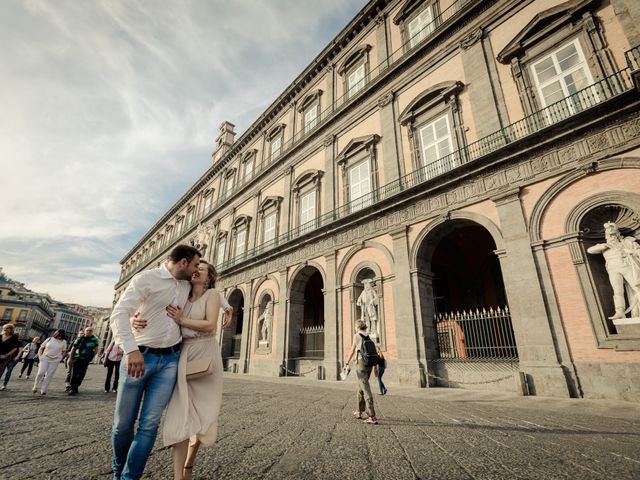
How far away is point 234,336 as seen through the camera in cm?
1858

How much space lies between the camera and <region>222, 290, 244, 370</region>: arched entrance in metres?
17.5

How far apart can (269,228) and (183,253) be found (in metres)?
15.6

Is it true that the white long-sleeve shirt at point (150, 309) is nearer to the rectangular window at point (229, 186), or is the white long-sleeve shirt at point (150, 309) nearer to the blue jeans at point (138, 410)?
the blue jeans at point (138, 410)

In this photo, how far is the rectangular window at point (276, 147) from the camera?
63.5ft

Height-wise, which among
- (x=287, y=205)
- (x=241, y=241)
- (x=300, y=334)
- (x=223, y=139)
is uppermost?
(x=223, y=139)

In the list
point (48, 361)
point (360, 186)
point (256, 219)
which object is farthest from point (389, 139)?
point (48, 361)

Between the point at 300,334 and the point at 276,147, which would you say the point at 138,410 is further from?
the point at 276,147

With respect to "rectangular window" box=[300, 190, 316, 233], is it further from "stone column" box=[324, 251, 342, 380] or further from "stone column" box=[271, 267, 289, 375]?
"stone column" box=[324, 251, 342, 380]

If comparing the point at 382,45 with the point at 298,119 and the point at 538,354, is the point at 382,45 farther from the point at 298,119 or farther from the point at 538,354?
the point at 538,354

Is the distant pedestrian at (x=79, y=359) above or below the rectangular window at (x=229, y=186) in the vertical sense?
below

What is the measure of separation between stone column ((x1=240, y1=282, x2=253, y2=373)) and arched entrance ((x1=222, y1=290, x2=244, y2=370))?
907mm

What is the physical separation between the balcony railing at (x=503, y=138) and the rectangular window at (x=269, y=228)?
4045 millimetres

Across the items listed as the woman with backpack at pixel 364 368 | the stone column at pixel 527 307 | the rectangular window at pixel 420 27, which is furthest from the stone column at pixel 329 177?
the woman with backpack at pixel 364 368

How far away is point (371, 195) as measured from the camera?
12141 millimetres
